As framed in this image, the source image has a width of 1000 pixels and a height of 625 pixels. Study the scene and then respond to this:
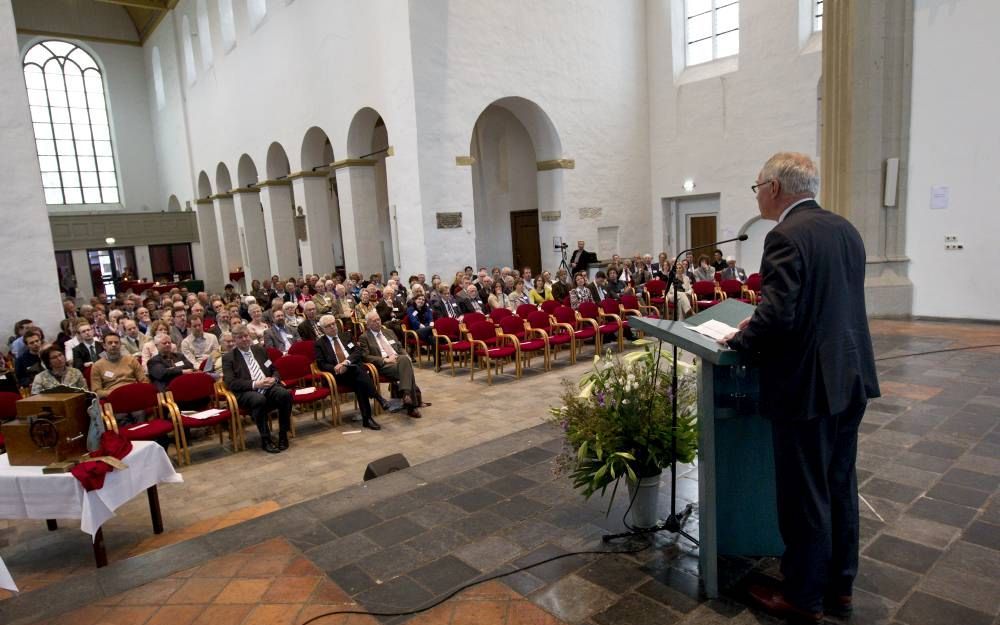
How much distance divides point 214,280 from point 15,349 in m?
17.6

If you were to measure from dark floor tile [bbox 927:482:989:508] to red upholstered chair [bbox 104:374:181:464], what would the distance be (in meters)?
5.88

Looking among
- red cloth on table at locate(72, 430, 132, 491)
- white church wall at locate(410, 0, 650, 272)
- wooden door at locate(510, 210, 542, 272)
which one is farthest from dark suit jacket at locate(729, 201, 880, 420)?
wooden door at locate(510, 210, 542, 272)

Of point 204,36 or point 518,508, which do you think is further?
point 204,36

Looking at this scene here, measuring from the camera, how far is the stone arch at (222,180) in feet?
73.9

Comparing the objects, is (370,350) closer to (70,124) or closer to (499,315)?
(499,315)

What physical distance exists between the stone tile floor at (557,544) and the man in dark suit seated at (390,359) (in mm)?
2396

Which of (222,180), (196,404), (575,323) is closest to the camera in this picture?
(196,404)

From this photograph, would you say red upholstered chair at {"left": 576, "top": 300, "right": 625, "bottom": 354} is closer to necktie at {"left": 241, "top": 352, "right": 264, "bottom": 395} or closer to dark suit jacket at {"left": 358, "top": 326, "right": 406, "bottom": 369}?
dark suit jacket at {"left": 358, "top": 326, "right": 406, "bottom": 369}

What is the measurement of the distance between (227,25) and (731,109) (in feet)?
52.9

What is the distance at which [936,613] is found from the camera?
230cm

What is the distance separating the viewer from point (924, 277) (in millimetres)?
8461

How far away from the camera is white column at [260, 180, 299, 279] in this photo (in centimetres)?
1858

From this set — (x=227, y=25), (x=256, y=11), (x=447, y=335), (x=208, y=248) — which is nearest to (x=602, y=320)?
(x=447, y=335)

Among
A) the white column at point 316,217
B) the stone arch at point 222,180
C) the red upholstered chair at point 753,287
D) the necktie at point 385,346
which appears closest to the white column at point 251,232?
the stone arch at point 222,180
